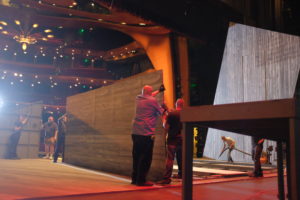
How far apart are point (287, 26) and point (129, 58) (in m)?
Answer: 13.4

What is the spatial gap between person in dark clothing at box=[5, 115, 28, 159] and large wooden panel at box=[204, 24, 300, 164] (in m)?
8.04

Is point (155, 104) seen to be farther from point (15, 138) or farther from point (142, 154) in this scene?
point (15, 138)

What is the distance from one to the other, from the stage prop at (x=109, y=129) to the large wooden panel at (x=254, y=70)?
7052 mm

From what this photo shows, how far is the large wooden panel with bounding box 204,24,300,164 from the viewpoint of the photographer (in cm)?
1088

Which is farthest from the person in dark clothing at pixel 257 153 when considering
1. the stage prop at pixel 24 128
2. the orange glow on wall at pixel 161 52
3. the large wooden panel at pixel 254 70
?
the orange glow on wall at pixel 161 52

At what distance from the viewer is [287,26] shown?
13680mm

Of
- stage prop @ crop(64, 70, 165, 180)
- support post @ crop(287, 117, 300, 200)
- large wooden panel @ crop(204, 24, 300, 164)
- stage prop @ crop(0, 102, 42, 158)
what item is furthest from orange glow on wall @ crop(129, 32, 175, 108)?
support post @ crop(287, 117, 300, 200)

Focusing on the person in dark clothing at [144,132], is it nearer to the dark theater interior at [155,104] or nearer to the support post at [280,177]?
the dark theater interior at [155,104]

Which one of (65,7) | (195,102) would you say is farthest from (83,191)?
(195,102)

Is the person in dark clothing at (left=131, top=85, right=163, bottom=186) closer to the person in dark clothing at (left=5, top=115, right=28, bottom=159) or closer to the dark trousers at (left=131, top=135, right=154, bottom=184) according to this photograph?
the dark trousers at (left=131, top=135, right=154, bottom=184)

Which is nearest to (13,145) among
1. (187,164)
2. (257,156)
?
(257,156)

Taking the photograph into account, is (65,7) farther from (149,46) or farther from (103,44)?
(103,44)

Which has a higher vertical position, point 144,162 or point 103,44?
point 103,44

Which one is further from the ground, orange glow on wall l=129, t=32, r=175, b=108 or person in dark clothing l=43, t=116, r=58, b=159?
orange glow on wall l=129, t=32, r=175, b=108
